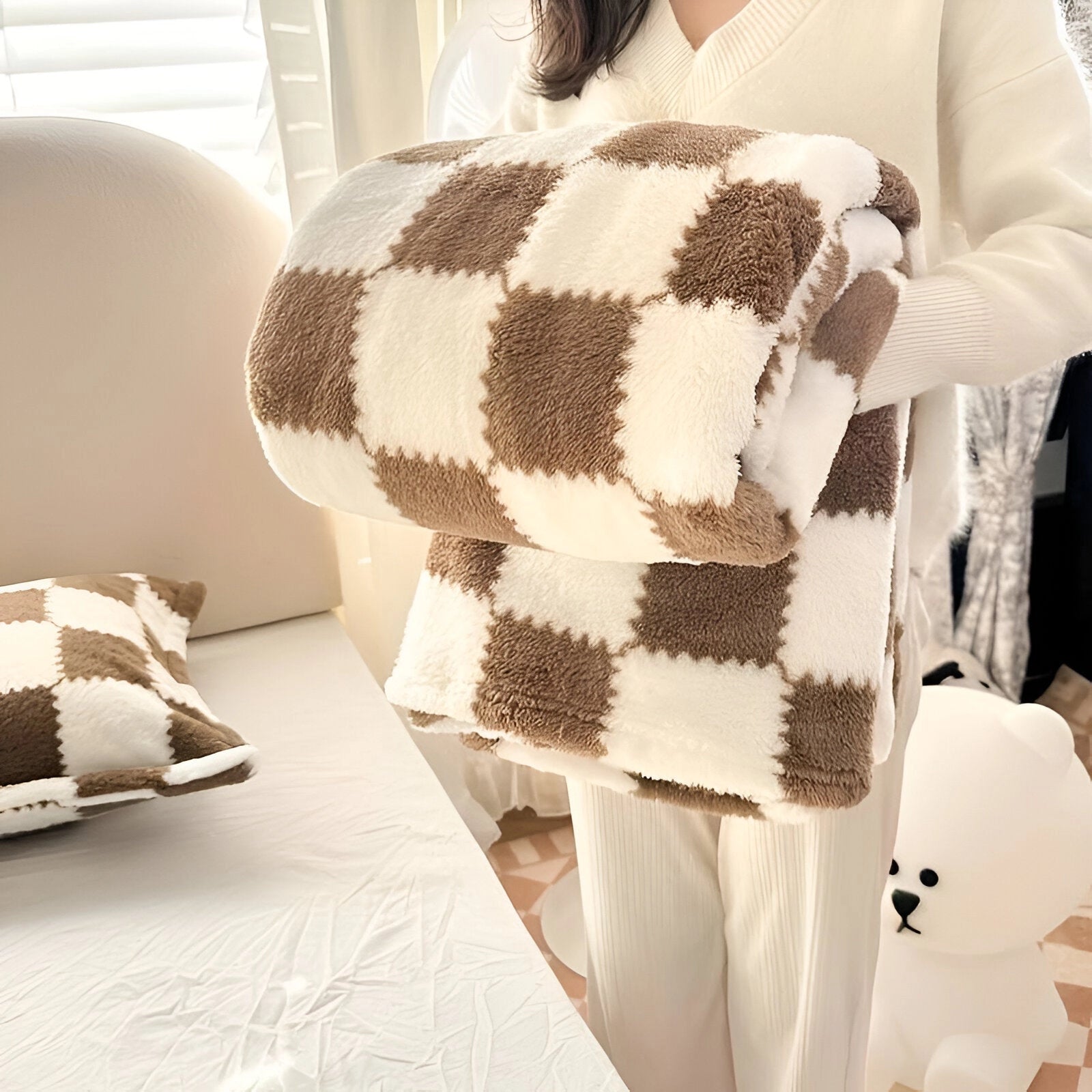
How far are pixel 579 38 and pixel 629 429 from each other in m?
0.49

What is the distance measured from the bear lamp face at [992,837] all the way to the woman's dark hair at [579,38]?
819 mm

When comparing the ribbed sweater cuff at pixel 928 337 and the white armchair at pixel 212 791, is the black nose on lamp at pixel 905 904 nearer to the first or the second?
the white armchair at pixel 212 791

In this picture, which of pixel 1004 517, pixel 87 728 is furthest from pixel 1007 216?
pixel 1004 517

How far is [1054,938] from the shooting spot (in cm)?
147

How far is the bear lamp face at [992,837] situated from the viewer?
3.84 feet

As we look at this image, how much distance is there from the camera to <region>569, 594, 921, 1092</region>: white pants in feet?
2.70

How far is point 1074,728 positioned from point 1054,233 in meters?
1.49

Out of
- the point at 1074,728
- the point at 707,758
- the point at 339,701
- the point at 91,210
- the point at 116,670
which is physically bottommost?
the point at 1074,728

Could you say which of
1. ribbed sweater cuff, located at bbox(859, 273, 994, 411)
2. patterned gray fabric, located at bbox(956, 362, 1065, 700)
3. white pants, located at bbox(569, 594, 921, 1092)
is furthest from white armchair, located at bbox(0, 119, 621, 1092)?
patterned gray fabric, located at bbox(956, 362, 1065, 700)

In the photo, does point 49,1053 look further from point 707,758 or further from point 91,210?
point 91,210

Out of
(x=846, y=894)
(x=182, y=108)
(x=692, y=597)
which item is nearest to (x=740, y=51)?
(x=692, y=597)

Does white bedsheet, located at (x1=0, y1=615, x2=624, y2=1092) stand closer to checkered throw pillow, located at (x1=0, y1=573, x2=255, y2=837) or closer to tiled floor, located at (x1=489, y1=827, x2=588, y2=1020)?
checkered throw pillow, located at (x1=0, y1=573, x2=255, y2=837)

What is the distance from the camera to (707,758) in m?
0.65

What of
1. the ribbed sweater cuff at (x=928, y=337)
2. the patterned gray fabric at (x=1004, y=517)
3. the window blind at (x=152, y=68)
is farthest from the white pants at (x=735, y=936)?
the patterned gray fabric at (x=1004, y=517)
